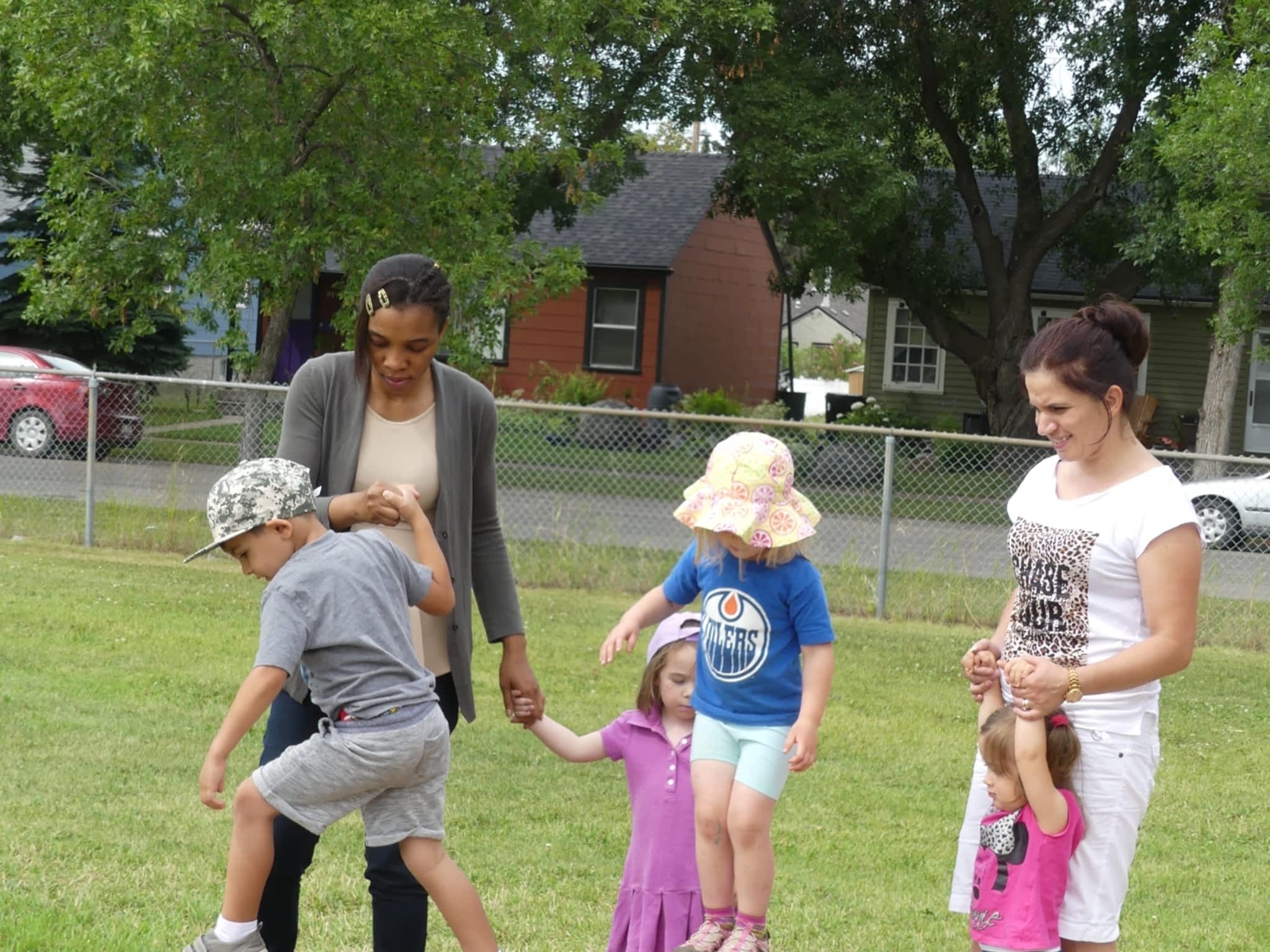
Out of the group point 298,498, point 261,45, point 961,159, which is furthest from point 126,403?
point 961,159

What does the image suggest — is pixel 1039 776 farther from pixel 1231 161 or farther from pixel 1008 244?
pixel 1008 244

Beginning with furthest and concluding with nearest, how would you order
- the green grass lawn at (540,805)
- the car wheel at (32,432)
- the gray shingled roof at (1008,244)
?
the gray shingled roof at (1008,244) < the car wheel at (32,432) < the green grass lawn at (540,805)

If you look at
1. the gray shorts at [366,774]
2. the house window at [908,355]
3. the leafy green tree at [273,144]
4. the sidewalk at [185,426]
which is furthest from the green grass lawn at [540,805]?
the house window at [908,355]

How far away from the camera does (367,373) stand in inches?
140

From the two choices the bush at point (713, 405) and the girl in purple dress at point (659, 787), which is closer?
the girl in purple dress at point (659, 787)

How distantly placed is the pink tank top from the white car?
8.23 metres

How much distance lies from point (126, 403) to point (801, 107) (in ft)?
32.3

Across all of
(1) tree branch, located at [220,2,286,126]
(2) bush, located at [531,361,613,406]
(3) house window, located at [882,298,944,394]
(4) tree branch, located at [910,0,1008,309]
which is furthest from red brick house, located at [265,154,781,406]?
(1) tree branch, located at [220,2,286,126]

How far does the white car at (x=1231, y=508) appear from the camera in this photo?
11.3 m

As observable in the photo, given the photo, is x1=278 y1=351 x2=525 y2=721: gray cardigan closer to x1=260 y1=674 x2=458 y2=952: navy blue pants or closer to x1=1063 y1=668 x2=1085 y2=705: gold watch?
x1=260 y1=674 x2=458 y2=952: navy blue pants

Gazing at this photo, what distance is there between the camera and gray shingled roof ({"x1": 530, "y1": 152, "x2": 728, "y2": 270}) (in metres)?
27.0

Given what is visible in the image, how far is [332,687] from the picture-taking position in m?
3.32

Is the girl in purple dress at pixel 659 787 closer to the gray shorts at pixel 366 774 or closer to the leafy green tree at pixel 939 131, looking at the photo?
the gray shorts at pixel 366 774

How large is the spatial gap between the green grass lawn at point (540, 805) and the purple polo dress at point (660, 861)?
2.07ft
